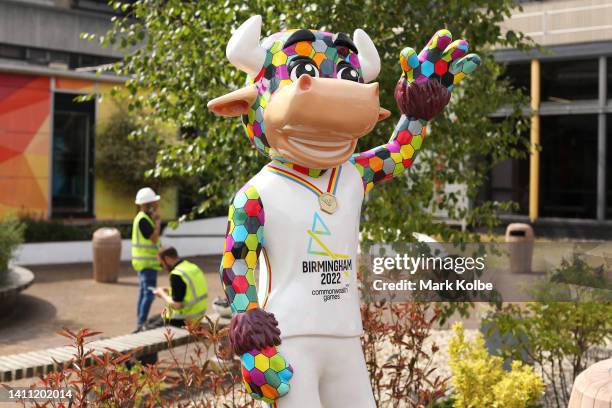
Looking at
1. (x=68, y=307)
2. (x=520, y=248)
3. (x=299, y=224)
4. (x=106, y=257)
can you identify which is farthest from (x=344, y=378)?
(x=106, y=257)

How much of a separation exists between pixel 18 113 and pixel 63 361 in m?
11.2

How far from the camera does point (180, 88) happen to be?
5.67 m

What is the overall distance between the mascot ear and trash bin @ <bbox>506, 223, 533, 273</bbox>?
5679 mm

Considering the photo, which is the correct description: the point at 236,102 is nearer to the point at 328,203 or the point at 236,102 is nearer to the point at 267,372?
the point at 328,203

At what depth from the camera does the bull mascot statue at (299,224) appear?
2844mm

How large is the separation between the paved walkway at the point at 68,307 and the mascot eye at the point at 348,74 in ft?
18.1

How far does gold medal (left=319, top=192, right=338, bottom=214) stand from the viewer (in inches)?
120

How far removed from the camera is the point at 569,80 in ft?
56.4

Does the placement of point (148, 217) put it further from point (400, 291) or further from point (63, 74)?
point (63, 74)

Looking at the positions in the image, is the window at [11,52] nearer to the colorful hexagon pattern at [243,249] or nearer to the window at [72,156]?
the window at [72,156]

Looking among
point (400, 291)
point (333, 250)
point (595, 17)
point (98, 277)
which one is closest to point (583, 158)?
point (595, 17)

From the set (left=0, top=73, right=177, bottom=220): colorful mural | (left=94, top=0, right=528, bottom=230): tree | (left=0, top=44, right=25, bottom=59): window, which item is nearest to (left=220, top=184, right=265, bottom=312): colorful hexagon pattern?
(left=94, top=0, right=528, bottom=230): tree

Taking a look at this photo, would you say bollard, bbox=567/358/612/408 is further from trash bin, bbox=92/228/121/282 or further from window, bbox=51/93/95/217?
window, bbox=51/93/95/217

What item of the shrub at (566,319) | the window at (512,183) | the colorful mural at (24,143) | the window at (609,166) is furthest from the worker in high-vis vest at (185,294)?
the window at (512,183)
